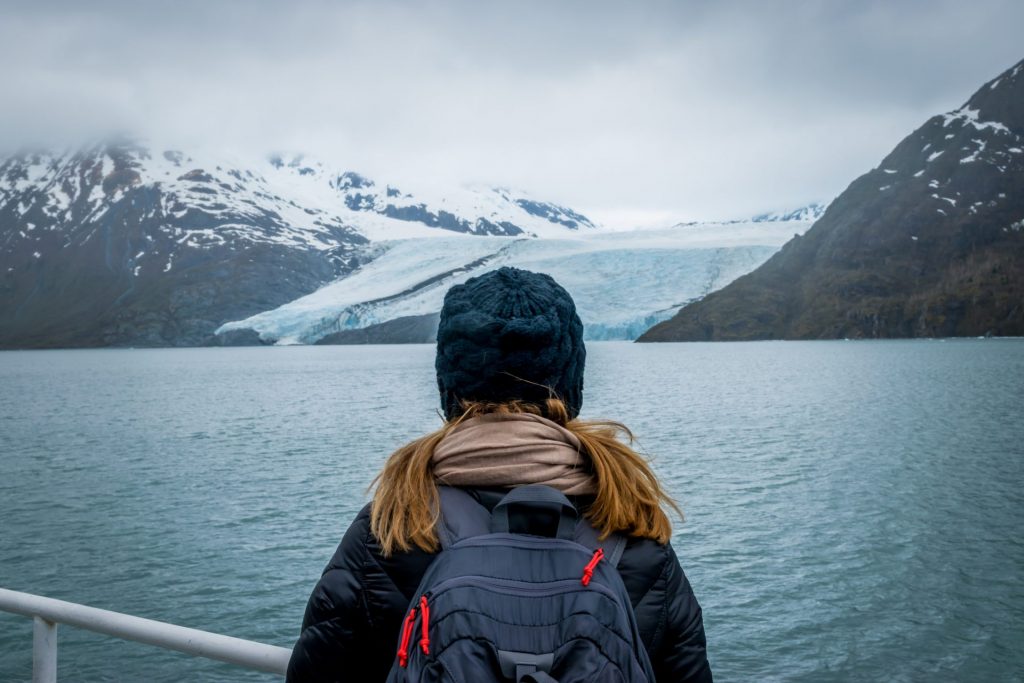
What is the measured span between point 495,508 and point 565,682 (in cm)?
32

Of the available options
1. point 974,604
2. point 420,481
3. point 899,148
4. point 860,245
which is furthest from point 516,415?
point 899,148

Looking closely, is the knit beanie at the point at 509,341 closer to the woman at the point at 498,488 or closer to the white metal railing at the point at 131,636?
the woman at the point at 498,488

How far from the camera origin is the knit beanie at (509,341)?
5.65ft

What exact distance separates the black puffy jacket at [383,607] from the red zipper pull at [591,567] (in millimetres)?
161

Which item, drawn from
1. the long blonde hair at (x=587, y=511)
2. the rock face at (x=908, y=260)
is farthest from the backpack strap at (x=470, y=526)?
the rock face at (x=908, y=260)

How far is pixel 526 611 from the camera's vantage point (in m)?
1.38

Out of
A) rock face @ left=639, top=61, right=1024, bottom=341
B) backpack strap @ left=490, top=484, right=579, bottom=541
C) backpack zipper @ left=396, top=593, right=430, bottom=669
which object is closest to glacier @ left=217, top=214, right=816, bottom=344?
rock face @ left=639, top=61, right=1024, bottom=341

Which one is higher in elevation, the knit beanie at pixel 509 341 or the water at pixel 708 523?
the knit beanie at pixel 509 341

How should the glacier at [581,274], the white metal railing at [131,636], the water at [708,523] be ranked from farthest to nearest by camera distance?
the glacier at [581,274] → the water at [708,523] → the white metal railing at [131,636]

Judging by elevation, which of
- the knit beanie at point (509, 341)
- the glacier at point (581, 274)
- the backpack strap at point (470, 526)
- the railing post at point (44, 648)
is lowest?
the railing post at point (44, 648)

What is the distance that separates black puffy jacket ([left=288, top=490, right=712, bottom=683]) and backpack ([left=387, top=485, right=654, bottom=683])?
5.6 inches

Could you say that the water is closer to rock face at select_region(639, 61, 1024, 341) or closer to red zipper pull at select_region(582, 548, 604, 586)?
red zipper pull at select_region(582, 548, 604, 586)

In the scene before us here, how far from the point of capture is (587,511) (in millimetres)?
1594

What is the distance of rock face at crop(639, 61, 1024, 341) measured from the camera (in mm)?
117750
